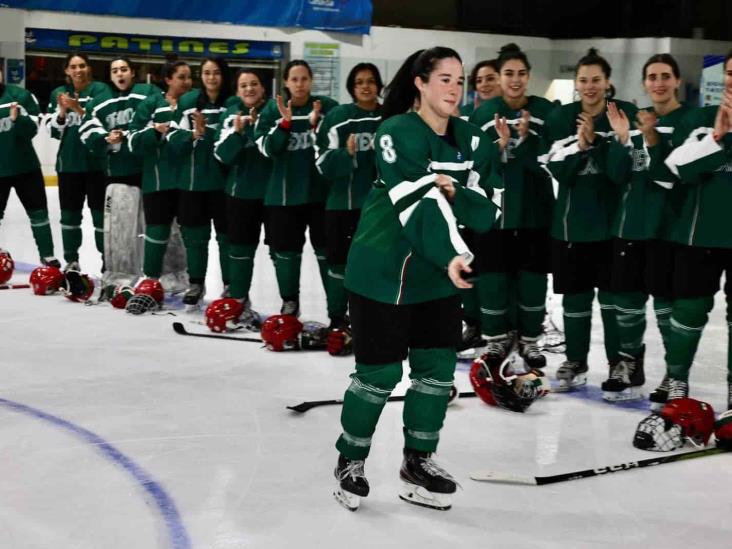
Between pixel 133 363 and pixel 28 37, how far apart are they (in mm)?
10378

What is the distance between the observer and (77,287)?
6684mm

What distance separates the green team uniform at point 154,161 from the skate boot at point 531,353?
2.32m

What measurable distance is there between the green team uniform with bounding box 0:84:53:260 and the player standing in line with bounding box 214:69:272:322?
5.63 ft

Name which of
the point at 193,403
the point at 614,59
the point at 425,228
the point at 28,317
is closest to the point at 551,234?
the point at 193,403

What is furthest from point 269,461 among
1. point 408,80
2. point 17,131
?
point 17,131

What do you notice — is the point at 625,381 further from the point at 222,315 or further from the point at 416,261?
the point at 222,315

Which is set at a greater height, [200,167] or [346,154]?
[346,154]

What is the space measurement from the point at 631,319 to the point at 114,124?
3.54 metres

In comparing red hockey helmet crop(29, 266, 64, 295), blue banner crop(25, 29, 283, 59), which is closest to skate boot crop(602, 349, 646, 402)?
red hockey helmet crop(29, 266, 64, 295)

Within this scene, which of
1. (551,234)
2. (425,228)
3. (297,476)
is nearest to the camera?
(425,228)

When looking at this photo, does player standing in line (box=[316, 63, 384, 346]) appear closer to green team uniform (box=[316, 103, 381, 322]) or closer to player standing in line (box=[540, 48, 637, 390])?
green team uniform (box=[316, 103, 381, 322])

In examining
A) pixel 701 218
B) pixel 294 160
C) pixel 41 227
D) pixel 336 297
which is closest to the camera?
pixel 701 218

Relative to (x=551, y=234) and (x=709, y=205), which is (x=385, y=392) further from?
(x=551, y=234)

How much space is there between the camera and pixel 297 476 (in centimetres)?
354
